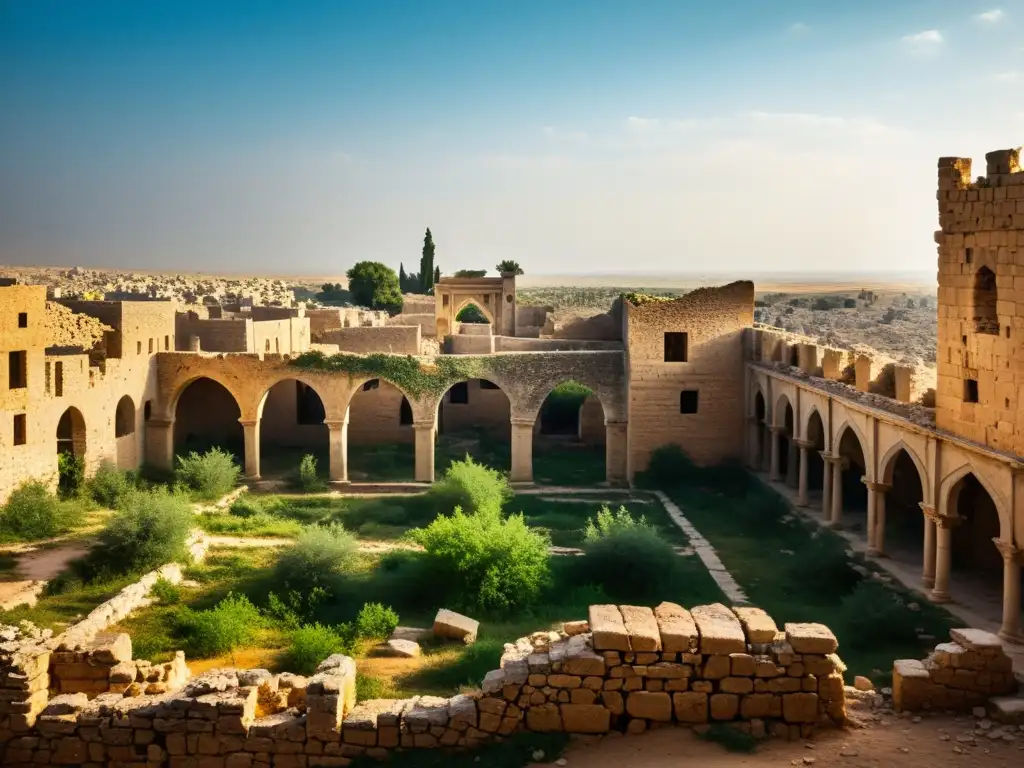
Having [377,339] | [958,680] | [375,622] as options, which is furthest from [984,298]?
[377,339]

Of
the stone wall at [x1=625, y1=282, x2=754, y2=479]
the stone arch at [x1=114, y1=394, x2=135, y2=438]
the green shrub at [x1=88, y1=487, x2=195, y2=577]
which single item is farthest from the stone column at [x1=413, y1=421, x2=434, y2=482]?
the green shrub at [x1=88, y1=487, x2=195, y2=577]

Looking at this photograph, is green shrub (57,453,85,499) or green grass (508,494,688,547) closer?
green grass (508,494,688,547)

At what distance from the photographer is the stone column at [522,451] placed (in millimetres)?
30562

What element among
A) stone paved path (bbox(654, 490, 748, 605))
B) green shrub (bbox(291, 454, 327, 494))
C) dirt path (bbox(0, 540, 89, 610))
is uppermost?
green shrub (bbox(291, 454, 327, 494))

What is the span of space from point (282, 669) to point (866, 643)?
915cm

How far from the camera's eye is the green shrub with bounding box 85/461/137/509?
2583cm

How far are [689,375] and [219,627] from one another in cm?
1760

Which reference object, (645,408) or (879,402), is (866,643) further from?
(645,408)

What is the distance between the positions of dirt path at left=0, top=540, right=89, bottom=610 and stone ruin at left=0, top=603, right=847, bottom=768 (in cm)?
840

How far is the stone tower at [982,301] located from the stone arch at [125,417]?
2184cm

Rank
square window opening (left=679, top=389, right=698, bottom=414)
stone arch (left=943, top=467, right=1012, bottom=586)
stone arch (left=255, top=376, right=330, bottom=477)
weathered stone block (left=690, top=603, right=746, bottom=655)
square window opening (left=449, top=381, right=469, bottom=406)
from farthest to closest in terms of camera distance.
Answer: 1. square window opening (left=449, top=381, right=469, bottom=406)
2. stone arch (left=255, top=376, right=330, bottom=477)
3. square window opening (left=679, top=389, right=698, bottom=414)
4. stone arch (left=943, top=467, right=1012, bottom=586)
5. weathered stone block (left=690, top=603, right=746, bottom=655)

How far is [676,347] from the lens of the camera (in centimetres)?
3080

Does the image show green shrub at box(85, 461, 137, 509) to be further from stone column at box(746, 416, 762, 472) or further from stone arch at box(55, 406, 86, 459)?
stone column at box(746, 416, 762, 472)

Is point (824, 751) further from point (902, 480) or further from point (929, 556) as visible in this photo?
point (902, 480)
